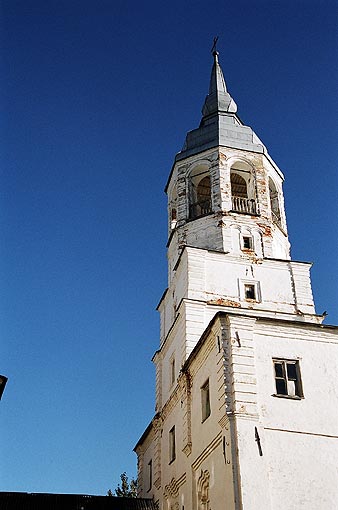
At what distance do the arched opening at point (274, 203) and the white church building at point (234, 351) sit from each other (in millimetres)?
59

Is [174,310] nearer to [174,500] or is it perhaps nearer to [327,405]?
[174,500]

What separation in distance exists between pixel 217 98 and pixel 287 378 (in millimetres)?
19074

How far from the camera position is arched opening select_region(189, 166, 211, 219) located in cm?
2897

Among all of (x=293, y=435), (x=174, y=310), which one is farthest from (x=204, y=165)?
(x=293, y=435)

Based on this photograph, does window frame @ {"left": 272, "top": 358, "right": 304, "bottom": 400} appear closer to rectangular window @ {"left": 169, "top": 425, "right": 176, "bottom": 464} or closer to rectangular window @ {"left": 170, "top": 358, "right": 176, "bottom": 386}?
rectangular window @ {"left": 169, "top": 425, "right": 176, "bottom": 464}

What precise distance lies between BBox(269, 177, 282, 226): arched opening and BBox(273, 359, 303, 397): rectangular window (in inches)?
447

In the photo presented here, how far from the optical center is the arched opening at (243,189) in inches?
1117

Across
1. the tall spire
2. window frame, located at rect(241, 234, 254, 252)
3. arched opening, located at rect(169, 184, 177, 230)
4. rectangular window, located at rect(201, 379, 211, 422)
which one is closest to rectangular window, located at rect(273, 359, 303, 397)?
rectangular window, located at rect(201, 379, 211, 422)

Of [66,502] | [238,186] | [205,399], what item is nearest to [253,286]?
[205,399]

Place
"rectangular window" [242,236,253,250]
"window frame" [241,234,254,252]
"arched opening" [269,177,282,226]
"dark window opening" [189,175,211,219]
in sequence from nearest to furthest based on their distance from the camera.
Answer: "window frame" [241,234,254,252], "rectangular window" [242,236,253,250], "dark window opening" [189,175,211,219], "arched opening" [269,177,282,226]

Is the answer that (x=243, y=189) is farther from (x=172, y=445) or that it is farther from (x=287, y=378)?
(x=287, y=378)

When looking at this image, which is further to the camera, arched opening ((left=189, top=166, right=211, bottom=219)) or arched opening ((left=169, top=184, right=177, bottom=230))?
arched opening ((left=169, top=184, right=177, bottom=230))

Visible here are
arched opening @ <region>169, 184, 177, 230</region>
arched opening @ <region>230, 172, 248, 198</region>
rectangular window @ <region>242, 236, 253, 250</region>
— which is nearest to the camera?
rectangular window @ <region>242, 236, 253, 250</region>

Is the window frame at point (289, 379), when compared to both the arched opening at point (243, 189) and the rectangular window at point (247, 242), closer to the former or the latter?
the rectangular window at point (247, 242)
